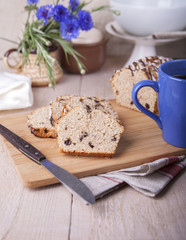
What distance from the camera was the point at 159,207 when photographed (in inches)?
48.5

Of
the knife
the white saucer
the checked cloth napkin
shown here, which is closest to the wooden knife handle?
the knife

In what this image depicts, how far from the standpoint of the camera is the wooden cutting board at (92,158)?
4.46 feet

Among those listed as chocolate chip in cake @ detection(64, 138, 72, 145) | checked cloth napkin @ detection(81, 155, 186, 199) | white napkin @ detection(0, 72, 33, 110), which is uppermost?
white napkin @ detection(0, 72, 33, 110)

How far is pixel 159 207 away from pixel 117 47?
1.83 m

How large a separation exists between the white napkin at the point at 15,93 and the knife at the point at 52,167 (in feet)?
1.20

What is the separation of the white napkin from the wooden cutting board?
189 millimetres

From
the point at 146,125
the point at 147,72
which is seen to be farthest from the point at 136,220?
the point at 147,72

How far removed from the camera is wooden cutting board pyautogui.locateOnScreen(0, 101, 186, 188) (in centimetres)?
136

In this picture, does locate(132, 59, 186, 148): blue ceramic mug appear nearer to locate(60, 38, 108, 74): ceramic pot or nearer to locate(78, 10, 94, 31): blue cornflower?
locate(78, 10, 94, 31): blue cornflower

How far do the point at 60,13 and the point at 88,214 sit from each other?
1.28 m

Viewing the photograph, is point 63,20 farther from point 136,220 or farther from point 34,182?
point 136,220

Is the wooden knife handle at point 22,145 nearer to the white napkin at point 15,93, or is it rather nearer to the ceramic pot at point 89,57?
the white napkin at point 15,93

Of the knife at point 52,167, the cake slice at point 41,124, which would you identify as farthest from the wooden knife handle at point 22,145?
the cake slice at point 41,124

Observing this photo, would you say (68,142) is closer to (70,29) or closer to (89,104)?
(89,104)
